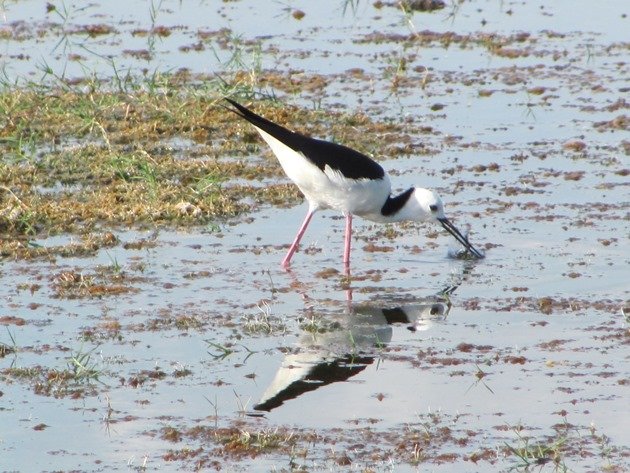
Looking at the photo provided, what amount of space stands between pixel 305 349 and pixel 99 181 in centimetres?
347

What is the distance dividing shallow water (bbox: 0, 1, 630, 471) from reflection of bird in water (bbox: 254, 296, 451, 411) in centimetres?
2

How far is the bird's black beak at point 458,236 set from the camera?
9219 mm

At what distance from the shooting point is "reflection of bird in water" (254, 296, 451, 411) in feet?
23.2

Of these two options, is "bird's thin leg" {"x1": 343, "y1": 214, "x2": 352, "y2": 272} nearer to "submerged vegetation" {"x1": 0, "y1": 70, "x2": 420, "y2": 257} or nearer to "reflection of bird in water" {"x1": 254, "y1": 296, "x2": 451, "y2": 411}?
"reflection of bird in water" {"x1": 254, "y1": 296, "x2": 451, "y2": 411}

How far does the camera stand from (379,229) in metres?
10.1

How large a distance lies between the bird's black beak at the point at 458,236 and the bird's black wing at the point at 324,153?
0.55m

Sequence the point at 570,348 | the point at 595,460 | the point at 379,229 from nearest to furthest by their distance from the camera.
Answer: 1. the point at 595,460
2. the point at 570,348
3. the point at 379,229

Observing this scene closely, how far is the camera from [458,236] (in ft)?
31.0

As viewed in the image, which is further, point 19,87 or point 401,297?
point 19,87

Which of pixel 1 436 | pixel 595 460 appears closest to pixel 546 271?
pixel 595 460

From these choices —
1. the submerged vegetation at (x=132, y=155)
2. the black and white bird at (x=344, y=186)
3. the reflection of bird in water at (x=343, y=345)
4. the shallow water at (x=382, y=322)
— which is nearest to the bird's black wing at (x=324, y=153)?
the black and white bird at (x=344, y=186)

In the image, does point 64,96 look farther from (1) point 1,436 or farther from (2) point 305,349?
(1) point 1,436

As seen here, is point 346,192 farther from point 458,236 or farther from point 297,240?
point 458,236

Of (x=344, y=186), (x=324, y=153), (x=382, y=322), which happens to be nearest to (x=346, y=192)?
(x=344, y=186)
